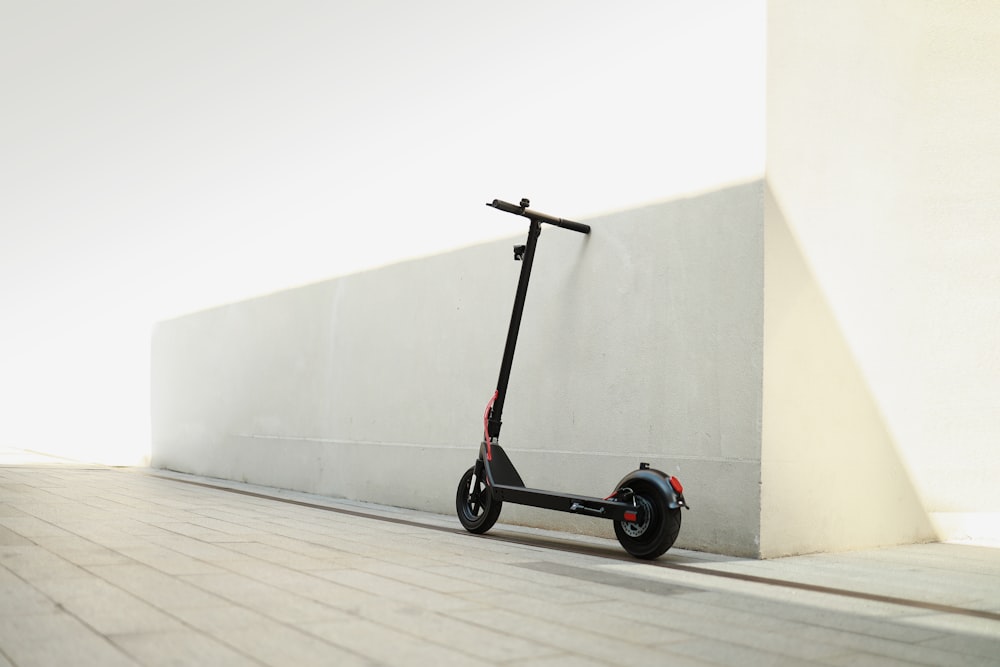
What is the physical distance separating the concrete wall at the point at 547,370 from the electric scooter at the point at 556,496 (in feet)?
1.41

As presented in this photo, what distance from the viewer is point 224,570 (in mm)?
3361

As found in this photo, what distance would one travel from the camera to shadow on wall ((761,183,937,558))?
4.31 m

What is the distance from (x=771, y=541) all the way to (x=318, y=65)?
713cm

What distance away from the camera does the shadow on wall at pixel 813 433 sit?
431 centimetres

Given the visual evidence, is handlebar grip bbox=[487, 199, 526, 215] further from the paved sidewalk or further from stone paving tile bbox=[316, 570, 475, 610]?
stone paving tile bbox=[316, 570, 475, 610]

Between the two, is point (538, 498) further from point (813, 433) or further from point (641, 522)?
point (813, 433)

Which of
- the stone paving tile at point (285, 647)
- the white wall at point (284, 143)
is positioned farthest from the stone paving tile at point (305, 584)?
the white wall at point (284, 143)

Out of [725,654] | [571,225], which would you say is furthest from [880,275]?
[725,654]

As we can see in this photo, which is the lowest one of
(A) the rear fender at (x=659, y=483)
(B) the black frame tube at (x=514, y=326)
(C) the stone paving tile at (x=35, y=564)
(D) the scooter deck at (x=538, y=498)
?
(C) the stone paving tile at (x=35, y=564)

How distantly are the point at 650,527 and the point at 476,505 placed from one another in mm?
1284

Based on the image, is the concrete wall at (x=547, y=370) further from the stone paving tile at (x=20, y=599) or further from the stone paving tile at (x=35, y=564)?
the stone paving tile at (x=20, y=599)

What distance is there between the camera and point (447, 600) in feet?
9.57

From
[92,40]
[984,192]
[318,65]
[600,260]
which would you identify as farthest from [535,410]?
[92,40]

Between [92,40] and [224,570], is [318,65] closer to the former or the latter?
[92,40]
